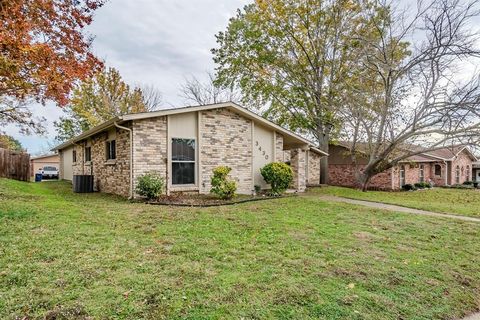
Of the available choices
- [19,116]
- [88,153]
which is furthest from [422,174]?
[19,116]

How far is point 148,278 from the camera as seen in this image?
3.49m

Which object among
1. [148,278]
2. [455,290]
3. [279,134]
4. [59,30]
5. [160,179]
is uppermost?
[59,30]

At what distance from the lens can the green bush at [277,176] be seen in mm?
12242

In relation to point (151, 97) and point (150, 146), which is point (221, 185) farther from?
point (151, 97)

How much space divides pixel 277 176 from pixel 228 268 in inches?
334

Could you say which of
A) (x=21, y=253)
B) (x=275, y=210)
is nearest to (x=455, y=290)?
(x=275, y=210)

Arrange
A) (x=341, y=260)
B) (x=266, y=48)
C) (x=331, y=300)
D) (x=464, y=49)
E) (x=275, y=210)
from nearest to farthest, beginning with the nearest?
1. (x=331, y=300)
2. (x=341, y=260)
3. (x=275, y=210)
4. (x=464, y=49)
5. (x=266, y=48)

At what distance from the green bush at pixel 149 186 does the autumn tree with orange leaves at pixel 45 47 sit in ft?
11.8

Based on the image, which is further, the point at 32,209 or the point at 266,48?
the point at 266,48

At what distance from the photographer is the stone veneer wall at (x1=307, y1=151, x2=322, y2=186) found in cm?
2009

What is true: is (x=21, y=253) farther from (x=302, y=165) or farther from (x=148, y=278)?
(x=302, y=165)

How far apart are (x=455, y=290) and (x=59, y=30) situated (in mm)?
11614

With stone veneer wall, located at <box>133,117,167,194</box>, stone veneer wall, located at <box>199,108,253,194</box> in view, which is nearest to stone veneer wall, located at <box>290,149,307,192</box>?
stone veneer wall, located at <box>199,108,253,194</box>

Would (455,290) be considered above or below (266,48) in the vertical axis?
below
